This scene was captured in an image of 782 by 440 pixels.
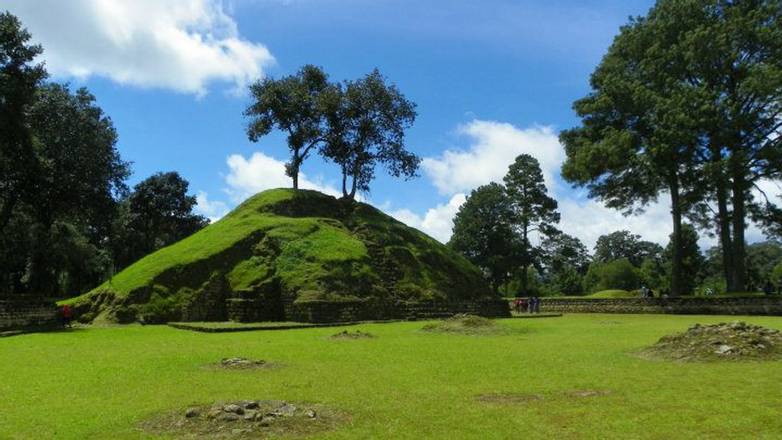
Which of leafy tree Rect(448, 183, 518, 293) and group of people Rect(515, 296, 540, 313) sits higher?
leafy tree Rect(448, 183, 518, 293)

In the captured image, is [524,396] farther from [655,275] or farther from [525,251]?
[655,275]

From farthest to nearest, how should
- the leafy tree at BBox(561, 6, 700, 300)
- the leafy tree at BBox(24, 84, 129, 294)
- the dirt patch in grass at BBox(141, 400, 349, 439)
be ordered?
the leafy tree at BBox(561, 6, 700, 300) → the leafy tree at BBox(24, 84, 129, 294) → the dirt patch in grass at BBox(141, 400, 349, 439)

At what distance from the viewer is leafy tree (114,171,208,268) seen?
54.7 metres

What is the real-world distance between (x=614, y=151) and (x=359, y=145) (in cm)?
1362

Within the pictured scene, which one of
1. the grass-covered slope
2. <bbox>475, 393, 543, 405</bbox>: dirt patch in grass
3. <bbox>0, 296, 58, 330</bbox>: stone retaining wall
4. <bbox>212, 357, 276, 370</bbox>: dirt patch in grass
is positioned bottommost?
<bbox>475, 393, 543, 405</bbox>: dirt patch in grass

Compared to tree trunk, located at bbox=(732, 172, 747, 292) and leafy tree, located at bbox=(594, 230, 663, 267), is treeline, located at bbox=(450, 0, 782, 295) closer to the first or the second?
tree trunk, located at bbox=(732, 172, 747, 292)

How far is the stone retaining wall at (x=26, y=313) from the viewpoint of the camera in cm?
1988

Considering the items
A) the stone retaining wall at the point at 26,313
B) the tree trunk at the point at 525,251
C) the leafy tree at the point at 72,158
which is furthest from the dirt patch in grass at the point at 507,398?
the tree trunk at the point at 525,251

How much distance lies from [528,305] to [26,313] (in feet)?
83.8

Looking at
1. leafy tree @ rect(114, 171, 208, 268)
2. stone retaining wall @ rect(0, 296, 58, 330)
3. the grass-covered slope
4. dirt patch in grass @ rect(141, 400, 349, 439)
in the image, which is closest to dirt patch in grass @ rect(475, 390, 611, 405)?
dirt patch in grass @ rect(141, 400, 349, 439)

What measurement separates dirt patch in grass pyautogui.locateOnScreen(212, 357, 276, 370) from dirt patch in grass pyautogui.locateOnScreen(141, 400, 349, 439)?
3309 millimetres

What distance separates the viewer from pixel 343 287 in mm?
23891

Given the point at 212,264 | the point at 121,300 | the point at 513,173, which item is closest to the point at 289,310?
the point at 212,264

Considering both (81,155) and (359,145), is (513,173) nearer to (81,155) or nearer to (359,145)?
(359,145)
